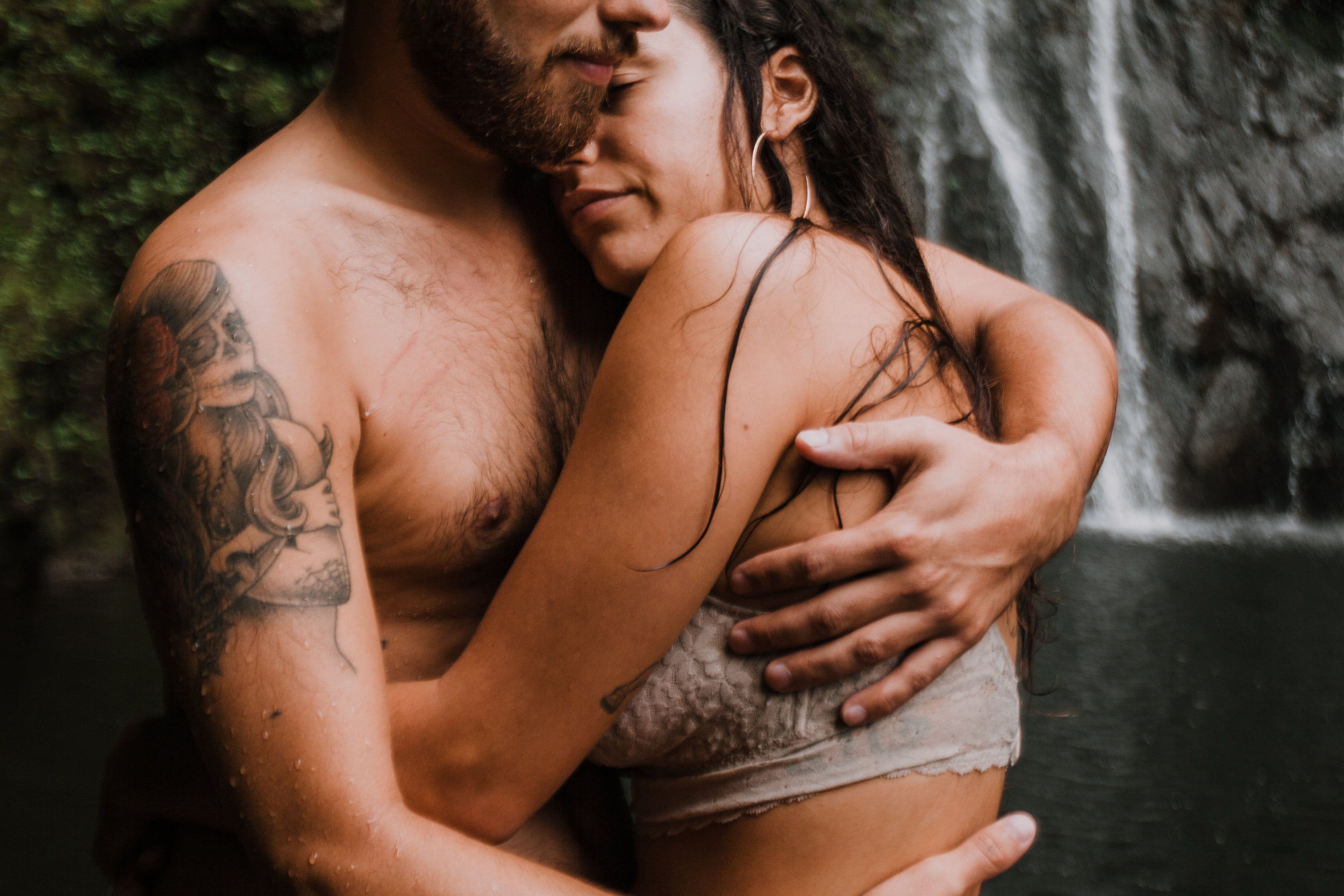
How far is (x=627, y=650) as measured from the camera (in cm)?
125

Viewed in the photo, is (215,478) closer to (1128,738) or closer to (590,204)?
(590,204)

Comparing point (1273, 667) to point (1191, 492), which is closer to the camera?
point (1273, 667)

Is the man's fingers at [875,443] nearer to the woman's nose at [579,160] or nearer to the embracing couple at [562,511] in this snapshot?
the embracing couple at [562,511]

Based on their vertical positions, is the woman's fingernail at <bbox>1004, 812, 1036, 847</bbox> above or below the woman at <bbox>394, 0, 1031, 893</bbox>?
below

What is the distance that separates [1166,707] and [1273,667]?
67 centimetres

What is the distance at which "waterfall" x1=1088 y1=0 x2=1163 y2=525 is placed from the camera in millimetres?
8188

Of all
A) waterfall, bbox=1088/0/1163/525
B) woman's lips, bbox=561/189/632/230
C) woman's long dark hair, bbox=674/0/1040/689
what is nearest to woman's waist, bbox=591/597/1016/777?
woman's long dark hair, bbox=674/0/1040/689

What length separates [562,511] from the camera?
1258 millimetres

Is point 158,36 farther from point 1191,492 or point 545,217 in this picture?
point 1191,492

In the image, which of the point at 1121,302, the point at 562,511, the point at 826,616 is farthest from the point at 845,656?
the point at 1121,302

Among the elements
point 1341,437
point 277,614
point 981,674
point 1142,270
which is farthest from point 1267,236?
point 277,614

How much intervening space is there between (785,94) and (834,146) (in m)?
0.11

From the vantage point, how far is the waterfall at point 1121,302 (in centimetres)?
819

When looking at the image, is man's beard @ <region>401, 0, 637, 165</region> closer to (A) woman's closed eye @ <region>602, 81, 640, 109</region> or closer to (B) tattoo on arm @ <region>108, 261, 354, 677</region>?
(A) woman's closed eye @ <region>602, 81, 640, 109</region>
